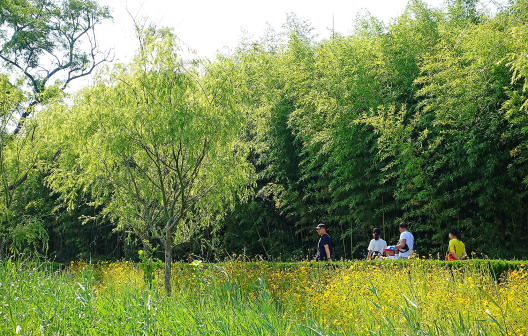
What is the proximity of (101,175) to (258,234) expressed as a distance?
17.4 feet

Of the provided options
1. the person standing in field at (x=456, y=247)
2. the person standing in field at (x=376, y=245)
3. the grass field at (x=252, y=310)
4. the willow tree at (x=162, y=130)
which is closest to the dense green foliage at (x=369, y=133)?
the willow tree at (x=162, y=130)

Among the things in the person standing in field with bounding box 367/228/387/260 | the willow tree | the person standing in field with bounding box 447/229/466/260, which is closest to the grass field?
the person standing in field with bounding box 447/229/466/260

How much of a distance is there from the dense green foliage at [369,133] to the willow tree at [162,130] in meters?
0.04

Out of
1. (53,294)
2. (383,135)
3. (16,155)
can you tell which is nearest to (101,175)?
(53,294)

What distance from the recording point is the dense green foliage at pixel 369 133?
667cm

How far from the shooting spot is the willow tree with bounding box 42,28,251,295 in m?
5.96

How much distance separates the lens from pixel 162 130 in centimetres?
587

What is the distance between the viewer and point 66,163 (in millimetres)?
7430

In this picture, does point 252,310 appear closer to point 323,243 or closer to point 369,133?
point 323,243

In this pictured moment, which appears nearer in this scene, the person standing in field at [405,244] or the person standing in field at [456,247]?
the person standing in field at [456,247]

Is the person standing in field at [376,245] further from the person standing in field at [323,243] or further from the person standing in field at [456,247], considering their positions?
the person standing in field at [456,247]

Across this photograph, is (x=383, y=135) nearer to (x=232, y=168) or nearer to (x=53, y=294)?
(x=232, y=168)

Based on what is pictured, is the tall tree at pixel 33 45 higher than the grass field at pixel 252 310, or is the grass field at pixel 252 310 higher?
the tall tree at pixel 33 45

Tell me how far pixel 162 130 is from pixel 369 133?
4813 mm
